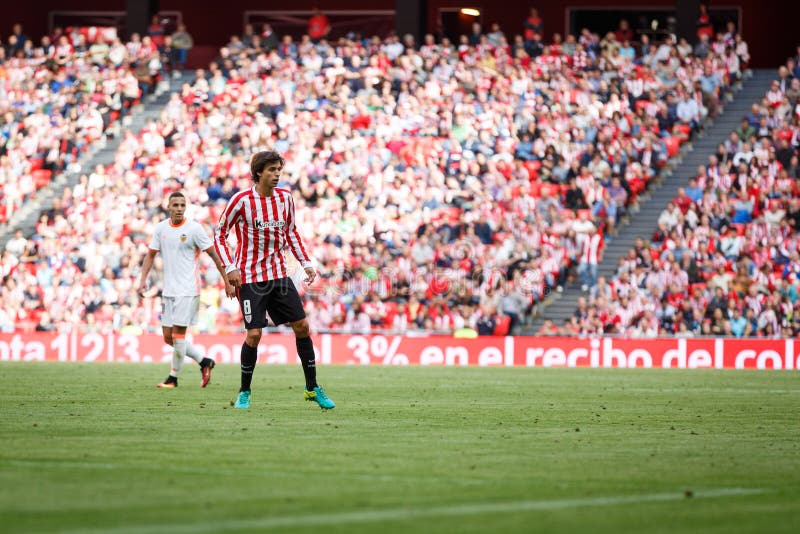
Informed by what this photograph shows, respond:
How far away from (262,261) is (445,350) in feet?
53.2

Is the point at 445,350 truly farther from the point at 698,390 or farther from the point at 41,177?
the point at 41,177

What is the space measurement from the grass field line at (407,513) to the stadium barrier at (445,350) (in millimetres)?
20558

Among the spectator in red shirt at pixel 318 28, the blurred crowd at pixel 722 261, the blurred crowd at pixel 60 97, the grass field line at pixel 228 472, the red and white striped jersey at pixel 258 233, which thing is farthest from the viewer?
the spectator in red shirt at pixel 318 28

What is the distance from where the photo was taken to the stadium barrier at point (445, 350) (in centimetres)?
2936

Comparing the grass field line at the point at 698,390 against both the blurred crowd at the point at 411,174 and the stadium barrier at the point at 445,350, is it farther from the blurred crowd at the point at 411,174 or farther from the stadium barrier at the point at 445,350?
the blurred crowd at the point at 411,174

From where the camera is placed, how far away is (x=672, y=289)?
3064 cm

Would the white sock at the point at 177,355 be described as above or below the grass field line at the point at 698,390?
above

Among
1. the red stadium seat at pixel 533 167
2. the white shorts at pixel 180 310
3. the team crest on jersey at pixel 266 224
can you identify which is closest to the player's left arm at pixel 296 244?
the team crest on jersey at pixel 266 224

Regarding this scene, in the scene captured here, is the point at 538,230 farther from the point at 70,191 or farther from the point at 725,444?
the point at 725,444

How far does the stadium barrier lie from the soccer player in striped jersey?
15648 mm

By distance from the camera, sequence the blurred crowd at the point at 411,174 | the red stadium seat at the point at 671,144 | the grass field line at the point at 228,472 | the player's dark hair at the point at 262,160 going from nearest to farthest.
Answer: the grass field line at the point at 228,472
the player's dark hair at the point at 262,160
the blurred crowd at the point at 411,174
the red stadium seat at the point at 671,144

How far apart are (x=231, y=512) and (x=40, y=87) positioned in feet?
120

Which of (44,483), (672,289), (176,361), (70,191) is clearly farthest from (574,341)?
(44,483)

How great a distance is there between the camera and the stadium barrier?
2936 cm
